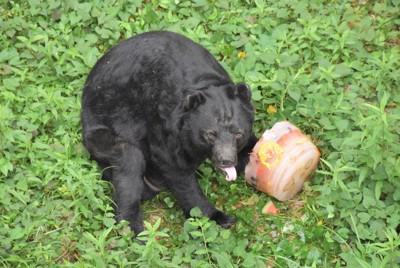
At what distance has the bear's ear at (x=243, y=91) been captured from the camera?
20.0 ft

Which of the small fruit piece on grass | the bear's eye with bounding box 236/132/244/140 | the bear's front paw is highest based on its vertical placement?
the bear's eye with bounding box 236/132/244/140

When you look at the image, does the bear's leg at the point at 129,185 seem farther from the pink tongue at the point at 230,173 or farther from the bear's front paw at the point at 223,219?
the pink tongue at the point at 230,173

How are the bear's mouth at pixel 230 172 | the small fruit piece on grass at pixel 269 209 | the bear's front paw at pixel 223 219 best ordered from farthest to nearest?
the small fruit piece on grass at pixel 269 209, the bear's front paw at pixel 223 219, the bear's mouth at pixel 230 172

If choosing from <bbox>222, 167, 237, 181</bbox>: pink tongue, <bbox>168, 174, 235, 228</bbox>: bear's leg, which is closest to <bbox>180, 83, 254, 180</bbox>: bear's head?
<bbox>222, 167, 237, 181</bbox>: pink tongue

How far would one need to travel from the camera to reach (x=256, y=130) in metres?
7.15

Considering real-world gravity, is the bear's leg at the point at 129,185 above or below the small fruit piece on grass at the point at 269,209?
above

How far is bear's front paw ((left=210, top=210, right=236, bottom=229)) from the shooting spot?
6.43 metres

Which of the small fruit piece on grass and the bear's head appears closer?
the bear's head

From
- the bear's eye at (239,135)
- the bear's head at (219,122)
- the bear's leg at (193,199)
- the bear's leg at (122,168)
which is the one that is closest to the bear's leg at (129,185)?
the bear's leg at (122,168)

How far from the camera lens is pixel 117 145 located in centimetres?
659

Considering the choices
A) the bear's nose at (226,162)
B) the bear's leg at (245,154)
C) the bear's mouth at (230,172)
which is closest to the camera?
the bear's nose at (226,162)

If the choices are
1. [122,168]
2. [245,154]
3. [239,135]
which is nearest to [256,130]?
[245,154]

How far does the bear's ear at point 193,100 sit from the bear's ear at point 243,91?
280 millimetres

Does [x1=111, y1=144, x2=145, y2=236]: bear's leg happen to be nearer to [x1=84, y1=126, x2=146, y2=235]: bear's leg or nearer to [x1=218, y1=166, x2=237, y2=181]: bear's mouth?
[x1=84, y1=126, x2=146, y2=235]: bear's leg
